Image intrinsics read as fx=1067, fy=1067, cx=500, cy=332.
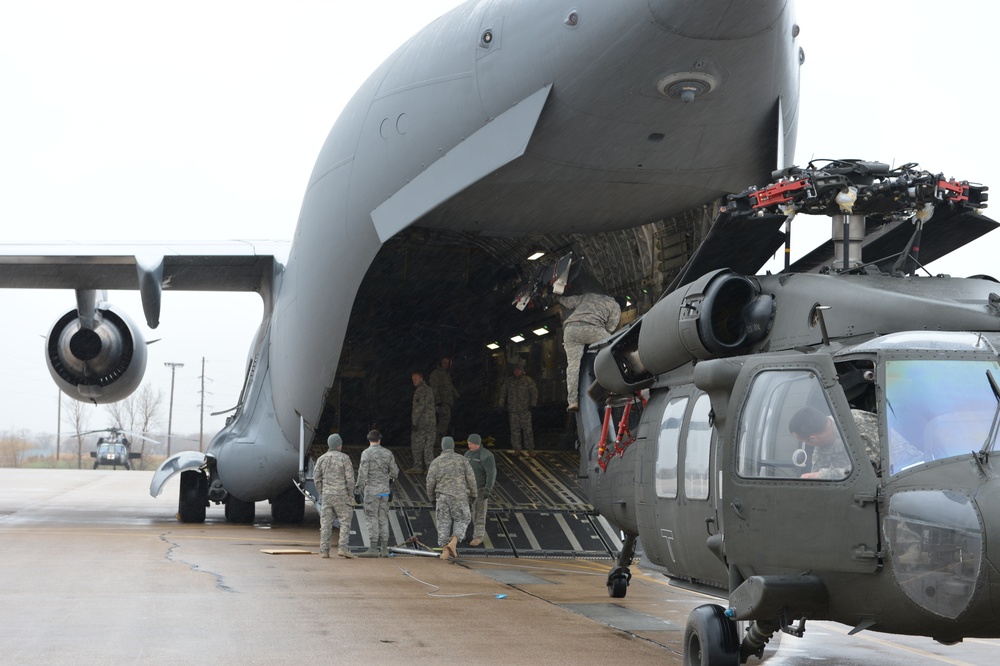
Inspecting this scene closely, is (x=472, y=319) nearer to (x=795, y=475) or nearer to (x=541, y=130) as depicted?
(x=541, y=130)

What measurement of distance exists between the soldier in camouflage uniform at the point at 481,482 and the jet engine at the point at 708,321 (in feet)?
21.3

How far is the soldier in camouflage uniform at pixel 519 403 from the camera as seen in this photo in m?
16.7

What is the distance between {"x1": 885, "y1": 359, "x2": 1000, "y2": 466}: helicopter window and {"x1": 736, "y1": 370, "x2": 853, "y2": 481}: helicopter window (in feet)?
0.85

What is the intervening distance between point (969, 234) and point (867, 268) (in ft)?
5.22

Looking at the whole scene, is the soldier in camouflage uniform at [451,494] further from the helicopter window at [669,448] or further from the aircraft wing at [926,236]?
the helicopter window at [669,448]

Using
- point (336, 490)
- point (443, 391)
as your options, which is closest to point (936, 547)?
point (336, 490)

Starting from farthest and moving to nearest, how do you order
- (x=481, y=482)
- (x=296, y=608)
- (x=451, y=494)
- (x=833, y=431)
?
1. (x=481, y=482)
2. (x=451, y=494)
3. (x=296, y=608)
4. (x=833, y=431)

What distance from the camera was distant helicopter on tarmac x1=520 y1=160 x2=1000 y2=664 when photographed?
4.50 metres

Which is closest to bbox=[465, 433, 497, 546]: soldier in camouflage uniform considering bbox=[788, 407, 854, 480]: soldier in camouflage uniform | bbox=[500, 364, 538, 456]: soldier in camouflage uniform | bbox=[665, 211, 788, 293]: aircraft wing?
bbox=[500, 364, 538, 456]: soldier in camouflage uniform

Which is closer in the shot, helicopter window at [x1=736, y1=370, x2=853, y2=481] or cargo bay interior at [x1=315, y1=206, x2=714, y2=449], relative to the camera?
helicopter window at [x1=736, y1=370, x2=853, y2=481]

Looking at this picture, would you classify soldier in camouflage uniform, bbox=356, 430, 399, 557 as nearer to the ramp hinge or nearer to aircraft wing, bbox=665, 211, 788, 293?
aircraft wing, bbox=665, 211, 788, 293

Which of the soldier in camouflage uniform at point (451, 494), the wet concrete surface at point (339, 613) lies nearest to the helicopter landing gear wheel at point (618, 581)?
the wet concrete surface at point (339, 613)

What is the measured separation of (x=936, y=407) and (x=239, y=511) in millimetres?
14870

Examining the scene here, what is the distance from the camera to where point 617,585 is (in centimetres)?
925
